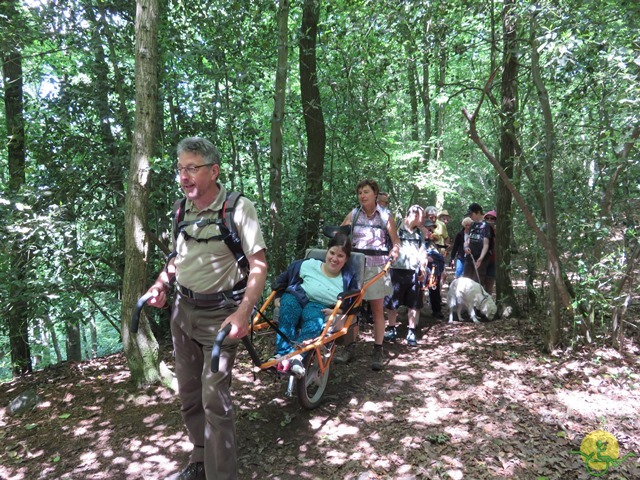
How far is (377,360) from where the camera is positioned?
5.08 m

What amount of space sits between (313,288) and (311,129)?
15.5 ft

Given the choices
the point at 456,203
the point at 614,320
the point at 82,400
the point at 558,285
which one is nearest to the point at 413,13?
the point at 558,285

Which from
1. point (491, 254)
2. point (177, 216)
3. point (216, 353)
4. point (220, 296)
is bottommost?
point (491, 254)

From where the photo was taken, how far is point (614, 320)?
178 inches

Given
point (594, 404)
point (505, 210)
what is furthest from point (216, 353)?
point (505, 210)

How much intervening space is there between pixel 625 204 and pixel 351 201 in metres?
5.45

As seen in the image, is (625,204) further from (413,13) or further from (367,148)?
(367,148)

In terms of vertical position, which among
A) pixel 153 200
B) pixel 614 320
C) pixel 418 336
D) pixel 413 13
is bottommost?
pixel 418 336

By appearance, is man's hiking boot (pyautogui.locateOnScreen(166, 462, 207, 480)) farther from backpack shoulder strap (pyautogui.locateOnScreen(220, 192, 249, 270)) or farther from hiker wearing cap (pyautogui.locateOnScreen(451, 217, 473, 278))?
hiker wearing cap (pyautogui.locateOnScreen(451, 217, 473, 278))

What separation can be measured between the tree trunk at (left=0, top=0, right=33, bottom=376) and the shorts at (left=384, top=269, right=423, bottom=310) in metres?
4.50

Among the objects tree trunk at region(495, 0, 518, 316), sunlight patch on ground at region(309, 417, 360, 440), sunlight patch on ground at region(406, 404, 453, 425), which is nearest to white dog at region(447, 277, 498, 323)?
tree trunk at region(495, 0, 518, 316)

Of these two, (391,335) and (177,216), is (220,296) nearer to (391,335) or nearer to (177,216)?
(177,216)

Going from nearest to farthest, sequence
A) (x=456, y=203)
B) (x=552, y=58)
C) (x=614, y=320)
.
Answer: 1. (x=552, y=58)
2. (x=614, y=320)
3. (x=456, y=203)

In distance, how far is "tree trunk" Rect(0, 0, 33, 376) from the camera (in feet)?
14.5
